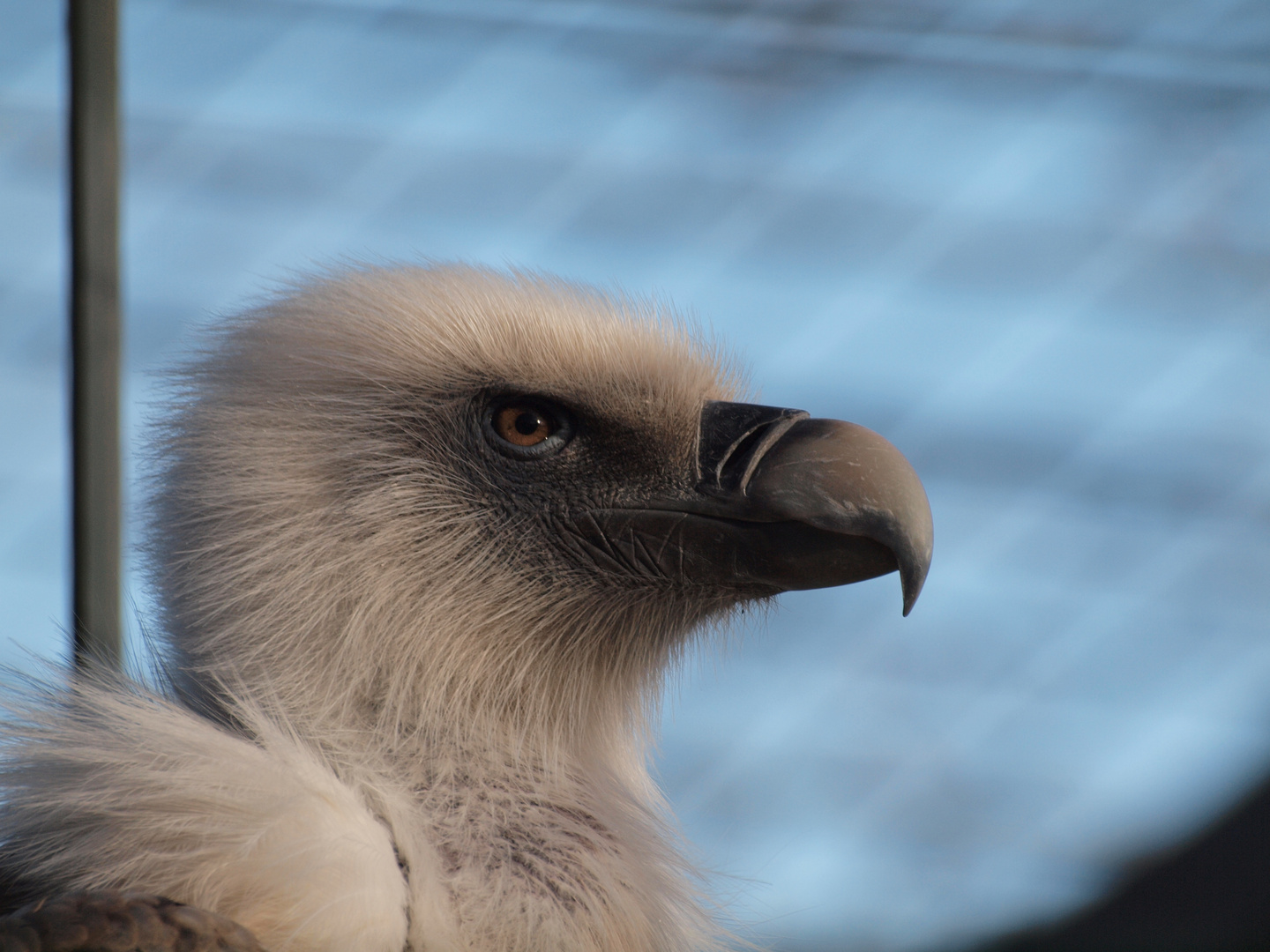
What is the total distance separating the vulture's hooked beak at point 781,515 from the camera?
116cm

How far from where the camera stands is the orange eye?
1319 mm

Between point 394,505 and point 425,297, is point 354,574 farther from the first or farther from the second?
point 425,297

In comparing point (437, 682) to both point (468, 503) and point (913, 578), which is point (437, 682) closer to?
point (468, 503)

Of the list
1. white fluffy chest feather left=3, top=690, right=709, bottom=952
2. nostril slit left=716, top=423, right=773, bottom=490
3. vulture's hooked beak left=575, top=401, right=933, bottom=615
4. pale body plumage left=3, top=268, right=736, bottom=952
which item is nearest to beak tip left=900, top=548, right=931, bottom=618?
vulture's hooked beak left=575, top=401, right=933, bottom=615

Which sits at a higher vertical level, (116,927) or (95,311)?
(95,311)

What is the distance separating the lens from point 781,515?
47.7 inches

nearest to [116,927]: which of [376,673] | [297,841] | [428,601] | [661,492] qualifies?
[297,841]

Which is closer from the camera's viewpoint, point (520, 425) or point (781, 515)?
point (781, 515)

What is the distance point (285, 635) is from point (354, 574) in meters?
0.10

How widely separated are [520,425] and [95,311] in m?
0.65

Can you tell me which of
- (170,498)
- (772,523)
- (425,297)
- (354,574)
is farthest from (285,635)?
(772,523)

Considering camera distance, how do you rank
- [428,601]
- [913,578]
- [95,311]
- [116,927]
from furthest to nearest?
[95,311]
[428,601]
[913,578]
[116,927]

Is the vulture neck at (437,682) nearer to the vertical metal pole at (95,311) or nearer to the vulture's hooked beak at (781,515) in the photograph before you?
the vulture's hooked beak at (781,515)

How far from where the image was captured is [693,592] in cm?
138
